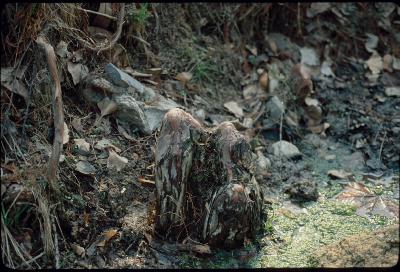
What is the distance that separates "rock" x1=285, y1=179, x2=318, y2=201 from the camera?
12.0 feet

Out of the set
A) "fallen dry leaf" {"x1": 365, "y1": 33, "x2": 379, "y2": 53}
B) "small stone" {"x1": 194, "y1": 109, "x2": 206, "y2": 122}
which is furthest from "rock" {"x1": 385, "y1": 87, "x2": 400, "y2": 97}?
"small stone" {"x1": 194, "y1": 109, "x2": 206, "y2": 122}

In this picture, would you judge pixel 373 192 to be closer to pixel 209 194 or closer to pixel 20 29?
pixel 209 194

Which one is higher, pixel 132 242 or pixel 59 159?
pixel 59 159

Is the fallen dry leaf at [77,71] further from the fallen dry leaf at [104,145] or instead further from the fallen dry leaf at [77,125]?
the fallen dry leaf at [104,145]

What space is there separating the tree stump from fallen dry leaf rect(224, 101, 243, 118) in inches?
45.8

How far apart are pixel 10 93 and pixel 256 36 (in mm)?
2400

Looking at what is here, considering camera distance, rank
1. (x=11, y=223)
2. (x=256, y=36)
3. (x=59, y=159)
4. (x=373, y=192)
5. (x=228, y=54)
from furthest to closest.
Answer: (x=256, y=36) → (x=228, y=54) → (x=373, y=192) → (x=59, y=159) → (x=11, y=223)

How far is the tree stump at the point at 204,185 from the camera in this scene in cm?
291

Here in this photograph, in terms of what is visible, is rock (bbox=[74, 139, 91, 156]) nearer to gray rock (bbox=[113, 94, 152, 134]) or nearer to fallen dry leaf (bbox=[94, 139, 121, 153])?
fallen dry leaf (bbox=[94, 139, 121, 153])

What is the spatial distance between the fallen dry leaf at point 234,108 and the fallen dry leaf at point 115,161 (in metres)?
1.11

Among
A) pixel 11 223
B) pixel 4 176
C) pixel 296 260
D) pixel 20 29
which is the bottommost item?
pixel 296 260

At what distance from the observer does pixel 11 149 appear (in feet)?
9.37

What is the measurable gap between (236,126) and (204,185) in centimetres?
105

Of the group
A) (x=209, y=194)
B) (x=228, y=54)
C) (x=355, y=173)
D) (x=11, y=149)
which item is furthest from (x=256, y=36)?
(x=11, y=149)
